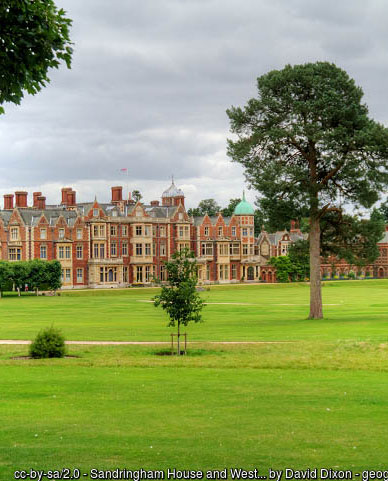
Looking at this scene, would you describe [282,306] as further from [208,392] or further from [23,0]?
[23,0]

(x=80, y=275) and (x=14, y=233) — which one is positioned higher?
(x=14, y=233)

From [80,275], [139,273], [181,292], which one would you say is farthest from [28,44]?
[139,273]

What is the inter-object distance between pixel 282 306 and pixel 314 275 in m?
12.5

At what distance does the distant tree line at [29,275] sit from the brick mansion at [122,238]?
38.1 feet

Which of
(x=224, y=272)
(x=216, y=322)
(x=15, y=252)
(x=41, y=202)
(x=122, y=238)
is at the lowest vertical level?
(x=216, y=322)

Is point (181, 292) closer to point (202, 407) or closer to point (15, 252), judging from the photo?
point (202, 407)

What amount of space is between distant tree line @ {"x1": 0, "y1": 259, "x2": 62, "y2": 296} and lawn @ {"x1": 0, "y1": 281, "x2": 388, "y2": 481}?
156 ft

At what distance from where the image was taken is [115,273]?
311 feet

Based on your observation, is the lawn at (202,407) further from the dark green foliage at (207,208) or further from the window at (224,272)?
the dark green foliage at (207,208)

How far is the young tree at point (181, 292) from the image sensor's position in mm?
25734

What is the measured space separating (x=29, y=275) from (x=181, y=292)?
52010 millimetres

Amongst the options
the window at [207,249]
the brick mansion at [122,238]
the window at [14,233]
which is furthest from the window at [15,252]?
the window at [207,249]

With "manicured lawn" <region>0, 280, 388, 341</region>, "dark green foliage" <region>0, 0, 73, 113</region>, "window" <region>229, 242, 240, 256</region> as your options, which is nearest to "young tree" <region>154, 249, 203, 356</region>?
"manicured lawn" <region>0, 280, 388, 341</region>

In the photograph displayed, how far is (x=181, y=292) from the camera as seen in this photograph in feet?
84.2
